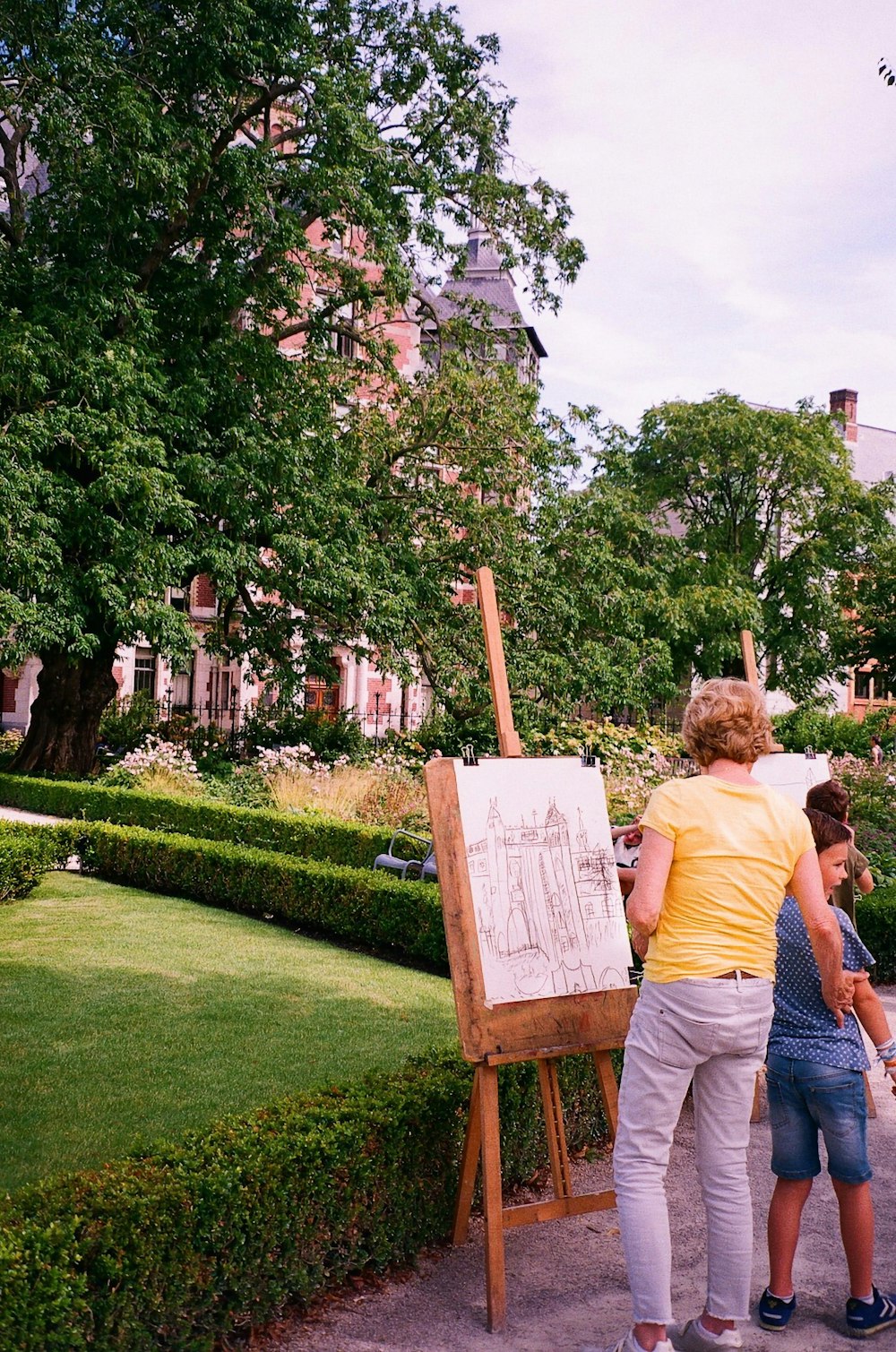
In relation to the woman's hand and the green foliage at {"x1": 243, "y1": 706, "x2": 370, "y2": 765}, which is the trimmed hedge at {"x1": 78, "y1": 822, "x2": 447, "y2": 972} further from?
the green foliage at {"x1": 243, "y1": 706, "x2": 370, "y2": 765}

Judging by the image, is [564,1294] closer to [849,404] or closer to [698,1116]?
[698,1116]

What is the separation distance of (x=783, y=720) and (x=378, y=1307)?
30002 millimetres

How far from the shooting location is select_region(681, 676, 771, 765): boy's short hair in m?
3.53

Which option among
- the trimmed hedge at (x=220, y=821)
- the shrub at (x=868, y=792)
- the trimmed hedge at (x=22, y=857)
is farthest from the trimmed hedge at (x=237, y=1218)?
the shrub at (x=868, y=792)

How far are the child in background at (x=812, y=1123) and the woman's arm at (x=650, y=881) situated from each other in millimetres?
759

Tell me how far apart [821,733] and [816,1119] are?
2792 centimetres

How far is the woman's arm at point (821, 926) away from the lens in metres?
3.55

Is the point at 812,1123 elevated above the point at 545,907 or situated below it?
below

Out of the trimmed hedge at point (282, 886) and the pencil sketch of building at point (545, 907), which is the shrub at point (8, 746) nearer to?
the trimmed hedge at point (282, 886)

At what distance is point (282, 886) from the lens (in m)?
10.6

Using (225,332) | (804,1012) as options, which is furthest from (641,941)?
(225,332)

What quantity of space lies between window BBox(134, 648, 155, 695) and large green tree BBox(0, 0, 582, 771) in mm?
14668

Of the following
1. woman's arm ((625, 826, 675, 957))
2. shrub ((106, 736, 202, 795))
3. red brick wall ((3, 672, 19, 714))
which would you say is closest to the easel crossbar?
woman's arm ((625, 826, 675, 957))

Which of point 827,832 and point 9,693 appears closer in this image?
point 827,832
